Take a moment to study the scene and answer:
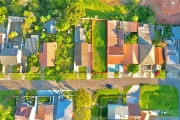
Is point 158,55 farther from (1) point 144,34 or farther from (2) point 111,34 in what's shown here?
(2) point 111,34

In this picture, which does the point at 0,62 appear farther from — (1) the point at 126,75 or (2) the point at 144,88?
(2) the point at 144,88

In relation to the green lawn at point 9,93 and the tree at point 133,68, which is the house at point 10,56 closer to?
the green lawn at point 9,93

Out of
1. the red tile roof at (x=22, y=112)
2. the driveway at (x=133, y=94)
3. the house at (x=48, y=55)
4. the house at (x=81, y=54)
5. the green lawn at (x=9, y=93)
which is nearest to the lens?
the red tile roof at (x=22, y=112)

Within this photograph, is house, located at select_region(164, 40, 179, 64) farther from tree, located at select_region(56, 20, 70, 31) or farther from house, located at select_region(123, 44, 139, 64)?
A: tree, located at select_region(56, 20, 70, 31)

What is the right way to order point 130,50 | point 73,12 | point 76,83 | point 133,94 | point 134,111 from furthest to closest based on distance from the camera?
point 133,94 < point 130,50 < point 76,83 < point 134,111 < point 73,12

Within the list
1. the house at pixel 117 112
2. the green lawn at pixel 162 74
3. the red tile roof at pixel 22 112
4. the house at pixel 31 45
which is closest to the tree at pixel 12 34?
the house at pixel 31 45

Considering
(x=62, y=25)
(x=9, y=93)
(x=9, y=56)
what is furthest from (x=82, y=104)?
(x=9, y=56)
